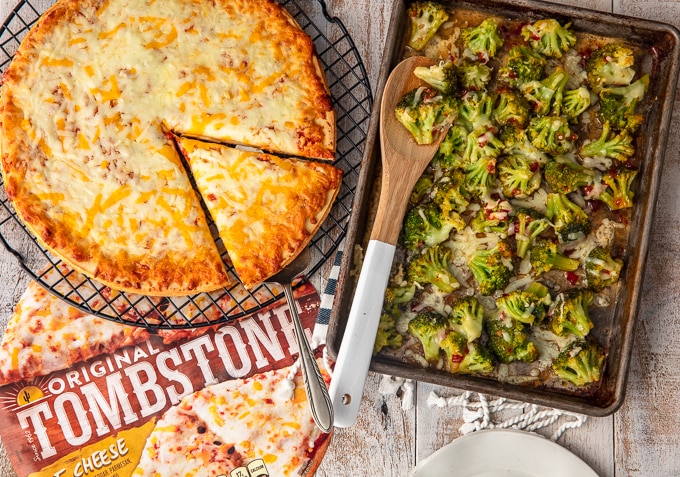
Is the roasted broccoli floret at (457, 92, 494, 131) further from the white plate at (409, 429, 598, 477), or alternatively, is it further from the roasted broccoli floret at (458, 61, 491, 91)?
the white plate at (409, 429, 598, 477)

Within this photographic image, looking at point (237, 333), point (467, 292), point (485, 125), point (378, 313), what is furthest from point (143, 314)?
point (485, 125)

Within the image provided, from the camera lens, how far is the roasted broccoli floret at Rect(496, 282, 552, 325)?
130 inches

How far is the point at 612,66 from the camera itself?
3346 mm

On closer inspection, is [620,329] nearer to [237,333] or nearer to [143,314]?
[237,333]

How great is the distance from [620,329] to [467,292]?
855 mm

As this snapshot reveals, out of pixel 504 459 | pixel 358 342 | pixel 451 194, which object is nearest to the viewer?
pixel 358 342

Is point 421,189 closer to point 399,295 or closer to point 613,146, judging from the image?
point 399,295

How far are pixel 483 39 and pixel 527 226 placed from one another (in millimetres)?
1068

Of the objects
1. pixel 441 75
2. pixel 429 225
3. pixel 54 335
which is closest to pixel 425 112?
pixel 441 75

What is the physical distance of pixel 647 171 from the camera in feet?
11.1

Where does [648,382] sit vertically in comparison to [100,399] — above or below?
below

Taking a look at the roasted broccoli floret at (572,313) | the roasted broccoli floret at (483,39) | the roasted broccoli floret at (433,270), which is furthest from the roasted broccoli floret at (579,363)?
the roasted broccoli floret at (483,39)

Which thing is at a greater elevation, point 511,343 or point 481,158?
point 481,158

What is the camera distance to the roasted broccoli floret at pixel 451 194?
11.0 feet
